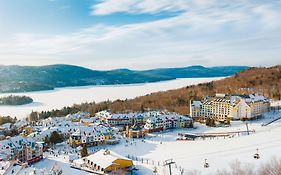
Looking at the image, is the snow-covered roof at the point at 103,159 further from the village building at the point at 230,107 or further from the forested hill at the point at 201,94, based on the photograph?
the forested hill at the point at 201,94

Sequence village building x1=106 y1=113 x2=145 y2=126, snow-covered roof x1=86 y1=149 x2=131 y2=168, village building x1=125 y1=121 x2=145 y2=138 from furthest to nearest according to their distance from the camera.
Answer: village building x1=106 y1=113 x2=145 y2=126 → village building x1=125 y1=121 x2=145 y2=138 → snow-covered roof x1=86 y1=149 x2=131 y2=168

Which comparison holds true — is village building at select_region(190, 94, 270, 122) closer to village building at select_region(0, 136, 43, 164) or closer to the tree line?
village building at select_region(0, 136, 43, 164)

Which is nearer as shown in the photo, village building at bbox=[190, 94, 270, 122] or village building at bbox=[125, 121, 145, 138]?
village building at bbox=[125, 121, 145, 138]

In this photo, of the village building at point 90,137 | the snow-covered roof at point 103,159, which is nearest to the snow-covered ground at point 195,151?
the snow-covered roof at point 103,159

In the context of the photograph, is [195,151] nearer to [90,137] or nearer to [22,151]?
[90,137]

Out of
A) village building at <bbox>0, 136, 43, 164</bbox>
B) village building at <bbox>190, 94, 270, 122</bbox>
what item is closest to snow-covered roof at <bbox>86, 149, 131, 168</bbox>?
village building at <bbox>0, 136, 43, 164</bbox>

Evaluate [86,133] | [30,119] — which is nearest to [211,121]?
[86,133]

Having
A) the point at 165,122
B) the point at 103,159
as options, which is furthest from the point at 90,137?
the point at 103,159
